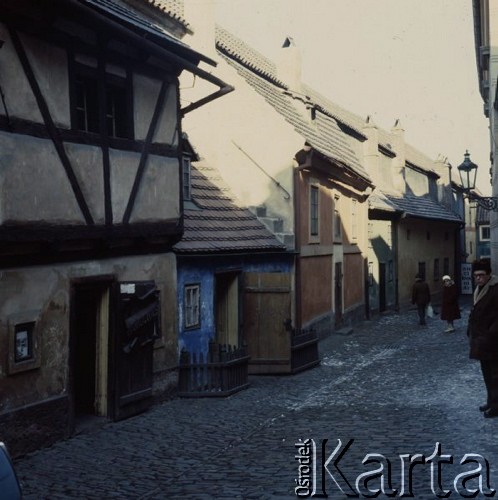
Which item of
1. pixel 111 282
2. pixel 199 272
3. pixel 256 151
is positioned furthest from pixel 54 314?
pixel 256 151

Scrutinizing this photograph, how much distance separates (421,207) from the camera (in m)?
35.7

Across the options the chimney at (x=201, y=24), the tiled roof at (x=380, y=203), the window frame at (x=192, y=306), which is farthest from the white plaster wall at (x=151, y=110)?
the tiled roof at (x=380, y=203)

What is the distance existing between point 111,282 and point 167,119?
112 inches

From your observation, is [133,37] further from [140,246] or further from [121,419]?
[121,419]

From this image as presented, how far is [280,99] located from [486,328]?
12.3 m

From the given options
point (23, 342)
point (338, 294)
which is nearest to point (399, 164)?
point (338, 294)

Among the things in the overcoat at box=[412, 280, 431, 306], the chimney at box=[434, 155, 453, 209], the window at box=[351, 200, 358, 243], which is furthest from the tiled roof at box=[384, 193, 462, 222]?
the overcoat at box=[412, 280, 431, 306]

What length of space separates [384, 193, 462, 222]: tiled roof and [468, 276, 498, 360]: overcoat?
2038 cm

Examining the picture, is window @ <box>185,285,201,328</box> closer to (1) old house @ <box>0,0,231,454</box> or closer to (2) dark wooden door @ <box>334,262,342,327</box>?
(1) old house @ <box>0,0,231,454</box>

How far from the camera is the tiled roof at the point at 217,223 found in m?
14.9

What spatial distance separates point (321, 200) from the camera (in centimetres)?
2186

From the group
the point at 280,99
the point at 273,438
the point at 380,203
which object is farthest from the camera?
the point at 380,203

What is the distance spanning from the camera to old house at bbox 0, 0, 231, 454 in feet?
30.7

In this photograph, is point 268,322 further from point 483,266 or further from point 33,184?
point 33,184
